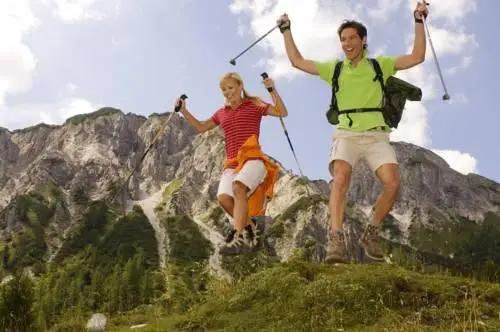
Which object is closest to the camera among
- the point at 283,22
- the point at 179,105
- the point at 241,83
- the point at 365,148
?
the point at 365,148

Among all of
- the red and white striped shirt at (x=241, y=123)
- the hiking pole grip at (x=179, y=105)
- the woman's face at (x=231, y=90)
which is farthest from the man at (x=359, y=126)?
the hiking pole grip at (x=179, y=105)

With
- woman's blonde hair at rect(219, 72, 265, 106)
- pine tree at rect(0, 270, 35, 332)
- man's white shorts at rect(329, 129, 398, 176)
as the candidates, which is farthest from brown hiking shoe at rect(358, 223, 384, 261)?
pine tree at rect(0, 270, 35, 332)

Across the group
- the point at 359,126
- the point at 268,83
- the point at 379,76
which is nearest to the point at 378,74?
the point at 379,76

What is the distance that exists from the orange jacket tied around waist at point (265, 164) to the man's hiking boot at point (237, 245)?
2.37ft

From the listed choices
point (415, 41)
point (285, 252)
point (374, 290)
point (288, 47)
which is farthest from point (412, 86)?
point (285, 252)

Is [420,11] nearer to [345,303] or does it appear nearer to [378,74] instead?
[378,74]

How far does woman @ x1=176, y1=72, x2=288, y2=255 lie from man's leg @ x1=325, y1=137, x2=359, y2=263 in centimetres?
165

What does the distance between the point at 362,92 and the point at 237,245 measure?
11.0 ft

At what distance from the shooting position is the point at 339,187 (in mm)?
8797

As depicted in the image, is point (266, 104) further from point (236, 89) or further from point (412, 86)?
point (412, 86)

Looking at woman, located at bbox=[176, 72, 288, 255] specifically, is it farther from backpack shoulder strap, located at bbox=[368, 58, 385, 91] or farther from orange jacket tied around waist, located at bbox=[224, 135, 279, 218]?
backpack shoulder strap, located at bbox=[368, 58, 385, 91]

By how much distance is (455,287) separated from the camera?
7.42 m

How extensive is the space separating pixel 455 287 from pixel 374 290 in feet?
4.22

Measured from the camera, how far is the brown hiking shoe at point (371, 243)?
29.9ft
